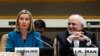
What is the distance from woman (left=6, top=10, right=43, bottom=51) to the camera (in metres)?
3.50

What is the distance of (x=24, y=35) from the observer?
3.58m

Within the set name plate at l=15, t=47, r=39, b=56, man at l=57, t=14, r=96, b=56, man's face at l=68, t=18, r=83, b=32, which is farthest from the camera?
man's face at l=68, t=18, r=83, b=32

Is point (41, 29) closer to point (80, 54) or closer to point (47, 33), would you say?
point (47, 33)

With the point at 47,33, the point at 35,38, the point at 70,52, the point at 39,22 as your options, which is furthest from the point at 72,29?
the point at 47,33

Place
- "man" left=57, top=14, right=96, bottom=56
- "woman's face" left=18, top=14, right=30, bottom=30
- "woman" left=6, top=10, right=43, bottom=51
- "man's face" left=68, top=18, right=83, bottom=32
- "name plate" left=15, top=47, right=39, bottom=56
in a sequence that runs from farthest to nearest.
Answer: "man's face" left=68, top=18, right=83, bottom=32
"woman's face" left=18, top=14, right=30, bottom=30
"woman" left=6, top=10, right=43, bottom=51
"man" left=57, top=14, right=96, bottom=56
"name plate" left=15, top=47, right=39, bottom=56

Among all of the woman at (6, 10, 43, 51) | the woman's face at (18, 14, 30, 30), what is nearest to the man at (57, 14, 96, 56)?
the woman at (6, 10, 43, 51)

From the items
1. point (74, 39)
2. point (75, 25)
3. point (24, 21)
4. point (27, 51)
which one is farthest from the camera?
point (75, 25)

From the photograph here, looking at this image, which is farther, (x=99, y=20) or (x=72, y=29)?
(x=99, y=20)

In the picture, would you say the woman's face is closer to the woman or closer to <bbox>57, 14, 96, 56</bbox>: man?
the woman

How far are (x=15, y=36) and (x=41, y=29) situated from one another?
5.81 feet

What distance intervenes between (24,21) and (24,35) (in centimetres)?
18

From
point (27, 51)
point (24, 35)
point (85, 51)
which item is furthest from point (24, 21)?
point (85, 51)

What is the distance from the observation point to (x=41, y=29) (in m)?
5.36

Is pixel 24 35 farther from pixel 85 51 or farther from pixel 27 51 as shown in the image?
pixel 85 51
